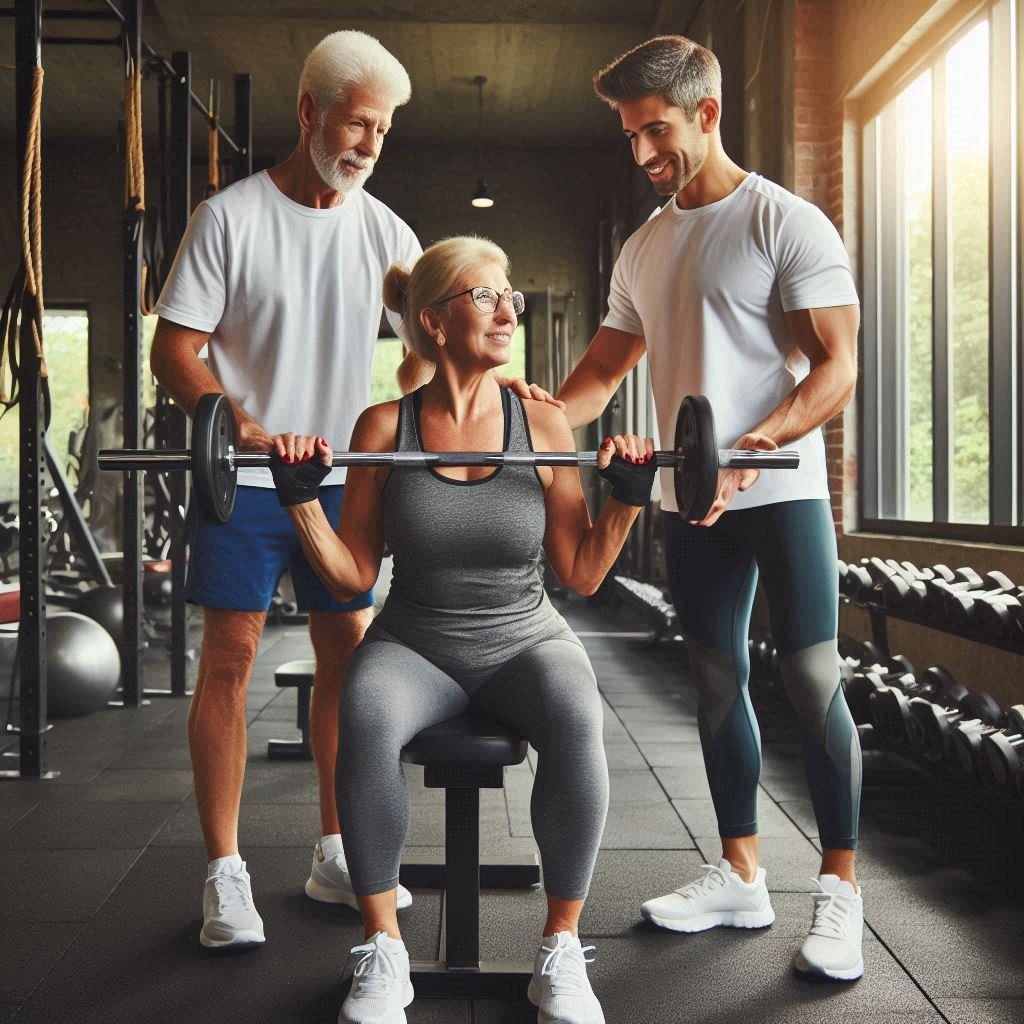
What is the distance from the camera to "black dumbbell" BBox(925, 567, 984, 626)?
2.67 meters

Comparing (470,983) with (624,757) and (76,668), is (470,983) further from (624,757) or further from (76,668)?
(76,668)

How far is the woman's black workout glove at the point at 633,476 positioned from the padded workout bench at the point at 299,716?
1.80 metres

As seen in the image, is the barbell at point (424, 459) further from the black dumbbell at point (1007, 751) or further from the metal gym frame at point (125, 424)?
the metal gym frame at point (125, 424)

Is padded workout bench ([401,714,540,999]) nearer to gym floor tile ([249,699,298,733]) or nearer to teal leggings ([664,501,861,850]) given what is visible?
teal leggings ([664,501,861,850])

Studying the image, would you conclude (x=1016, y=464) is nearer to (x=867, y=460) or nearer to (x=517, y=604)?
(x=867, y=460)

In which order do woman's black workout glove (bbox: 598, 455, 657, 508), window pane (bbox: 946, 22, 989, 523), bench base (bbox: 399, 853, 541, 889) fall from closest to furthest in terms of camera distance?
woman's black workout glove (bbox: 598, 455, 657, 508)
bench base (bbox: 399, 853, 541, 889)
window pane (bbox: 946, 22, 989, 523)

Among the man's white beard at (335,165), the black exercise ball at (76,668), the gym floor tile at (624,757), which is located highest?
the man's white beard at (335,165)

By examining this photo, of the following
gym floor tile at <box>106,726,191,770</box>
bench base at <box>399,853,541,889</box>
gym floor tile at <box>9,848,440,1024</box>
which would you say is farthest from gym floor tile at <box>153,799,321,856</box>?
gym floor tile at <box>106,726,191,770</box>

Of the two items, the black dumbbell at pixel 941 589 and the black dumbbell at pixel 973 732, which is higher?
the black dumbbell at pixel 941 589

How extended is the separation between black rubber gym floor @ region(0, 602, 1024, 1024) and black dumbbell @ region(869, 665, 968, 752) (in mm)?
166

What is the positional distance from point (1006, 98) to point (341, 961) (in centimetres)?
282

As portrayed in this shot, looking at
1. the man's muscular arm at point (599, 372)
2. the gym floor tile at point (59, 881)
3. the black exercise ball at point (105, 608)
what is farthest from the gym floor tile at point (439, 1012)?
the black exercise ball at point (105, 608)

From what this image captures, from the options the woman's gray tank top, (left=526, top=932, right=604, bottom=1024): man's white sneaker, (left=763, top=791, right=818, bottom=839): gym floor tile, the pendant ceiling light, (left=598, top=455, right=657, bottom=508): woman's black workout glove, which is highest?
the pendant ceiling light

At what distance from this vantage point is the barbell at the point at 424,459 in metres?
1.42
